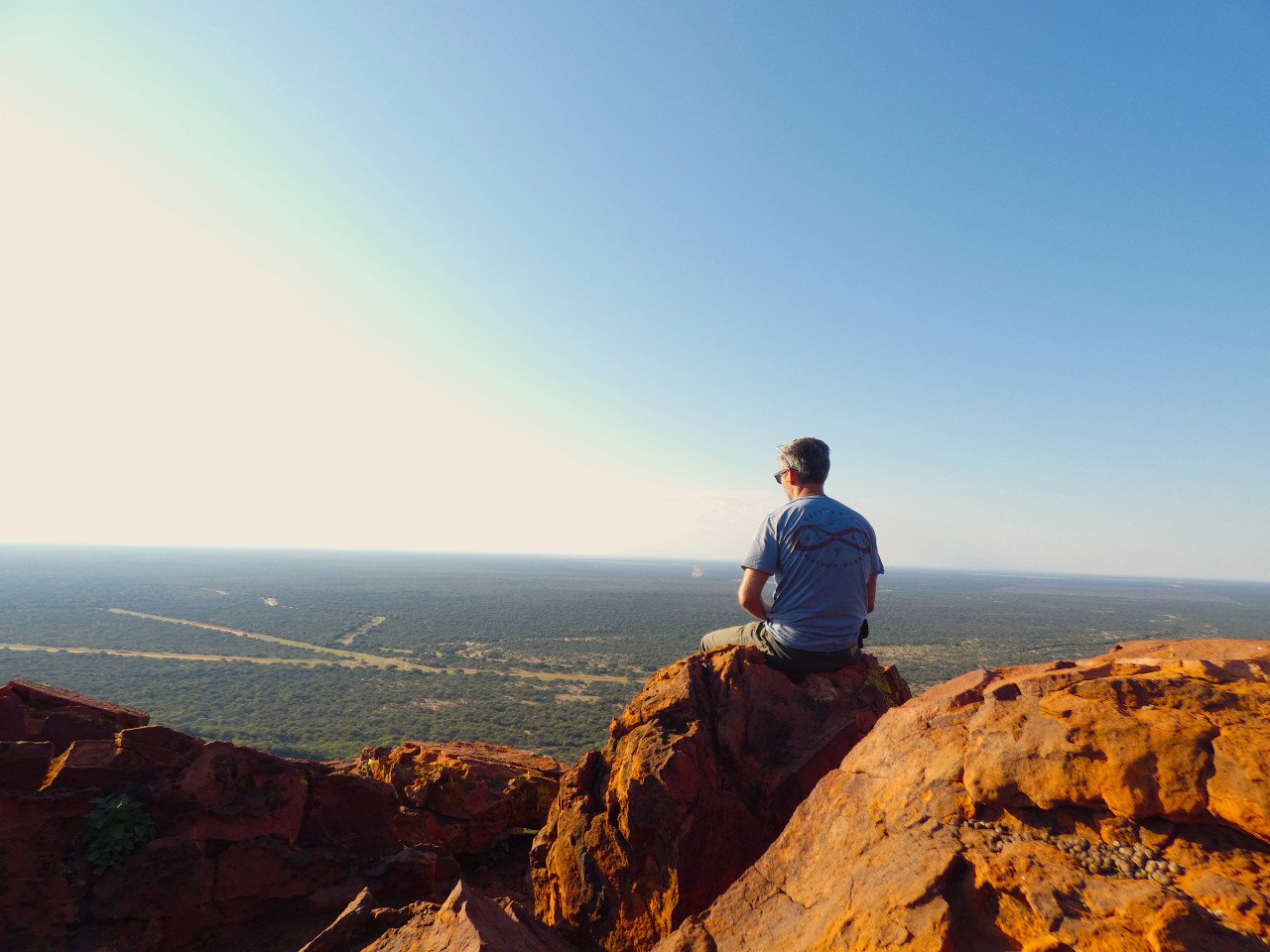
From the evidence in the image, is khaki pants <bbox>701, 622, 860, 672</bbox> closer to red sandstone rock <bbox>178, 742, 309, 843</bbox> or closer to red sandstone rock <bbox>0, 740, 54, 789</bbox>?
red sandstone rock <bbox>178, 742, 309, 843</bbox>

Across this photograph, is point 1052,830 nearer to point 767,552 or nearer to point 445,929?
point 767,552

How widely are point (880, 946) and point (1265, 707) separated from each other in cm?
206

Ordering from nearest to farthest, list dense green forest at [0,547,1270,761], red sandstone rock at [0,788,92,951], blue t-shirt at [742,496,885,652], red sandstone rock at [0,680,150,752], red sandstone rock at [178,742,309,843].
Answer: red sandstone rock at [0,788,92,951] → blue t-shirt at [742,496,885,652] → red sandstone rock at [178,742,309,843] → red sandstone rock at [0,680,150,752] → dense green forest at [0,547,1270,761]

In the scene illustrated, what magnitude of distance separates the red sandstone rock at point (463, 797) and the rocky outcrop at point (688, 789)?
2.70 metres

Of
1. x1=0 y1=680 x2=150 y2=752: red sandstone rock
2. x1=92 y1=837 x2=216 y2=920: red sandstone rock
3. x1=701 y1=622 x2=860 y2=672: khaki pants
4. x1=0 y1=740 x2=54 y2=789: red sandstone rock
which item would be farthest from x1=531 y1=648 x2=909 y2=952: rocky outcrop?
x1=0 y1=680 x2=150 y2=752: red sandstone rock

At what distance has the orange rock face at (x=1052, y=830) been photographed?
7.55 feet

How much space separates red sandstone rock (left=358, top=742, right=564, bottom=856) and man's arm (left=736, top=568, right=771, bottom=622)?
16.4ft

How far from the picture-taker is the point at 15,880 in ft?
16.3

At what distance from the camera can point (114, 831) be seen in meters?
5.39

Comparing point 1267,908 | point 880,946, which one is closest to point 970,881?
point 880,946

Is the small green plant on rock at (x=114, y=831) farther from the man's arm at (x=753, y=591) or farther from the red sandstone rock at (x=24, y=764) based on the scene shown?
the man's arm at (x=753, y=591)

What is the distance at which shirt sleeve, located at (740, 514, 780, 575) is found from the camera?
16.7 ft

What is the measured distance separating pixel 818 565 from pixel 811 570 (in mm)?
74

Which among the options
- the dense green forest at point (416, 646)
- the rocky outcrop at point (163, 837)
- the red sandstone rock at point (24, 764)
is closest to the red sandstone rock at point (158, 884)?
the rocky outcrop at point (163, 837)
